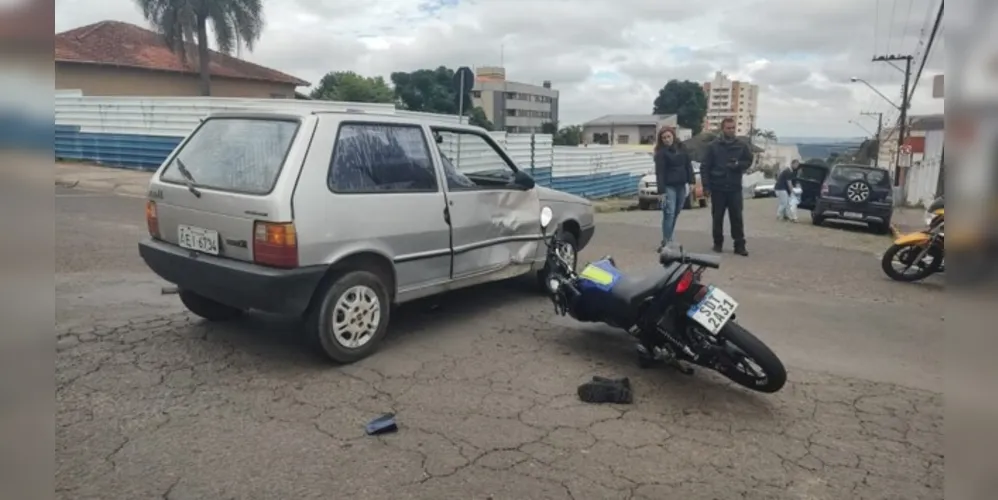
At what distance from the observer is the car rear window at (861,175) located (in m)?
14.3

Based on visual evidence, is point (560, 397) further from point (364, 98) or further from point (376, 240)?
point (364, 98)

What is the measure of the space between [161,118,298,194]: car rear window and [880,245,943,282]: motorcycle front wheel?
688 cm

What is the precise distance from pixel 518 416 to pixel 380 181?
1.87 m

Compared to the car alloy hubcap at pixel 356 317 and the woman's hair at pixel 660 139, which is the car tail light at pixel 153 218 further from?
the woman's hair at pixel 660 139

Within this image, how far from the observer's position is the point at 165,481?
9.21 feet

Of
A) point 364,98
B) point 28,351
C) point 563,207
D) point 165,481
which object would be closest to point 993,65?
point 28,351

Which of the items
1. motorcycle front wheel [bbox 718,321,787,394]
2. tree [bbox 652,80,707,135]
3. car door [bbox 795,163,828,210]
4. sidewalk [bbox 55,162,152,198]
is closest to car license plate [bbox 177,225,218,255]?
motorcycle front wheel [bbox 718,321,787,394]

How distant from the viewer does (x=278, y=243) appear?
3.78 m

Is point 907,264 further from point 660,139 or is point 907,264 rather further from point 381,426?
point 381,426

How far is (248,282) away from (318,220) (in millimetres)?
543

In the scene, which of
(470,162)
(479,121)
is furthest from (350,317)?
(479,121)

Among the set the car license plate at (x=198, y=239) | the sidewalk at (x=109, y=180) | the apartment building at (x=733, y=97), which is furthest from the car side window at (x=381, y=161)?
the apartment building at (x=733, y=97)

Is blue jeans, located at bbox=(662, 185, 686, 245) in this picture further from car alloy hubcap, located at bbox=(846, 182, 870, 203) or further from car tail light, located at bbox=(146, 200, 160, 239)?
car alloy hubcap, located at bbox=(846, 182, 870, 203)

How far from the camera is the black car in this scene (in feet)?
45.5
